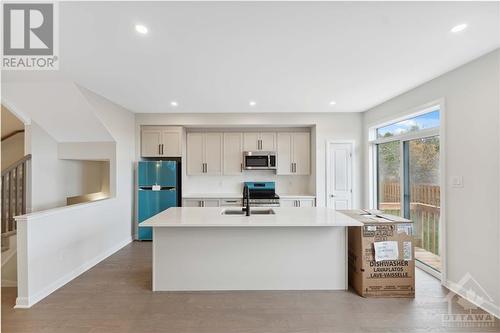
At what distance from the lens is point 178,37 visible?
7.09 feet

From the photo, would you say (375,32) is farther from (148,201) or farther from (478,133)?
(148,201)

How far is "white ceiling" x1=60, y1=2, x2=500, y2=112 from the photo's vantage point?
181 centimetres

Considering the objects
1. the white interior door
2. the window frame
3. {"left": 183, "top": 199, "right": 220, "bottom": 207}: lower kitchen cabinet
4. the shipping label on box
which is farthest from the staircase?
the window frame

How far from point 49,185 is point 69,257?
149 centimetres

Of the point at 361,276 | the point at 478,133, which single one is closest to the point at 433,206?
the point at 478,133

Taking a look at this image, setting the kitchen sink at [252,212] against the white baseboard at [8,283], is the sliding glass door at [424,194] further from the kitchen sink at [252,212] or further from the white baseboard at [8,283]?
the white baseboard at [8,283]

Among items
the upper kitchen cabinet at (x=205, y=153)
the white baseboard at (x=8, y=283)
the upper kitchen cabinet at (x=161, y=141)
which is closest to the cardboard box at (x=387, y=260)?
the upper kitchen cabinet at (x=205, y=153)

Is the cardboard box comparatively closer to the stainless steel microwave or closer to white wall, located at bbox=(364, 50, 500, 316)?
white wall, located at bbox=(364, 50, 500, 316)

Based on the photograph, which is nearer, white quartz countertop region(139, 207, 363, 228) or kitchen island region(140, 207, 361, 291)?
white quartz countertop region(139, 207, 363, 228)

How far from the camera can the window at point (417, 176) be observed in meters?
3.33

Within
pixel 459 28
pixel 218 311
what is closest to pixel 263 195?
pixel 218 311

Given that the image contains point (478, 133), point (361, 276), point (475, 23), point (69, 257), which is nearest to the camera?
point (475, 23)

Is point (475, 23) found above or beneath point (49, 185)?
above

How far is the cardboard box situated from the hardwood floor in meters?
0.12
